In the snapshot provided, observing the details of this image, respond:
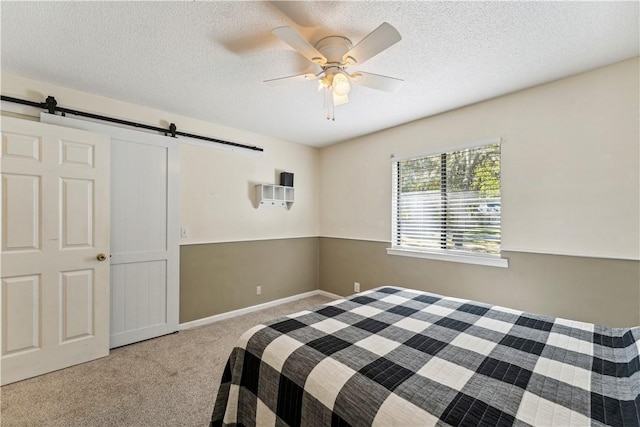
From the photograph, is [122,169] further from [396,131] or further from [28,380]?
[396,131]

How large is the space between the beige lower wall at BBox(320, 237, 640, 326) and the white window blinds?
0.71ft

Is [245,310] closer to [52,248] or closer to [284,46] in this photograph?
[52,248]

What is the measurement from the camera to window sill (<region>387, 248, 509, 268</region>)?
263 centimetres

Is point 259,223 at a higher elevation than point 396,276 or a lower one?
higher

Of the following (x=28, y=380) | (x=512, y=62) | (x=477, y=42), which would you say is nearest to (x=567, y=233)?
(x=512, y=62)

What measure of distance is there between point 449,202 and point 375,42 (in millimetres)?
2094

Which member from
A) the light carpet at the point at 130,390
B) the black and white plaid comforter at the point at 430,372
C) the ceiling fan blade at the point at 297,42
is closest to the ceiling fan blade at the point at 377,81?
the ceiling fan blade at the point at 297,42

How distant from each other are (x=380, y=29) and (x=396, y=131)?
2.24 meters

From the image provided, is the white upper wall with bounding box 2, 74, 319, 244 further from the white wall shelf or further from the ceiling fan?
the ceiling fan

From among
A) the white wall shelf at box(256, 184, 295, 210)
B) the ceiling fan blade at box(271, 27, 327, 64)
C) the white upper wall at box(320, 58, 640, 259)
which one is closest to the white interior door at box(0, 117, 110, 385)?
the white wall shelf at box(256, 184, 295, 210)

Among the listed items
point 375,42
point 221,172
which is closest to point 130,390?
point 221,172

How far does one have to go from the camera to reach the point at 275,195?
400 centimetres

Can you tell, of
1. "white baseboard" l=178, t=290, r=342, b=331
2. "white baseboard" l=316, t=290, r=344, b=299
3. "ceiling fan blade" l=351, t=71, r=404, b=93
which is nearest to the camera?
"ceiling fan blade" l=351, t=71, r=404, b=93

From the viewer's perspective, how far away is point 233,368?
1385 mm
